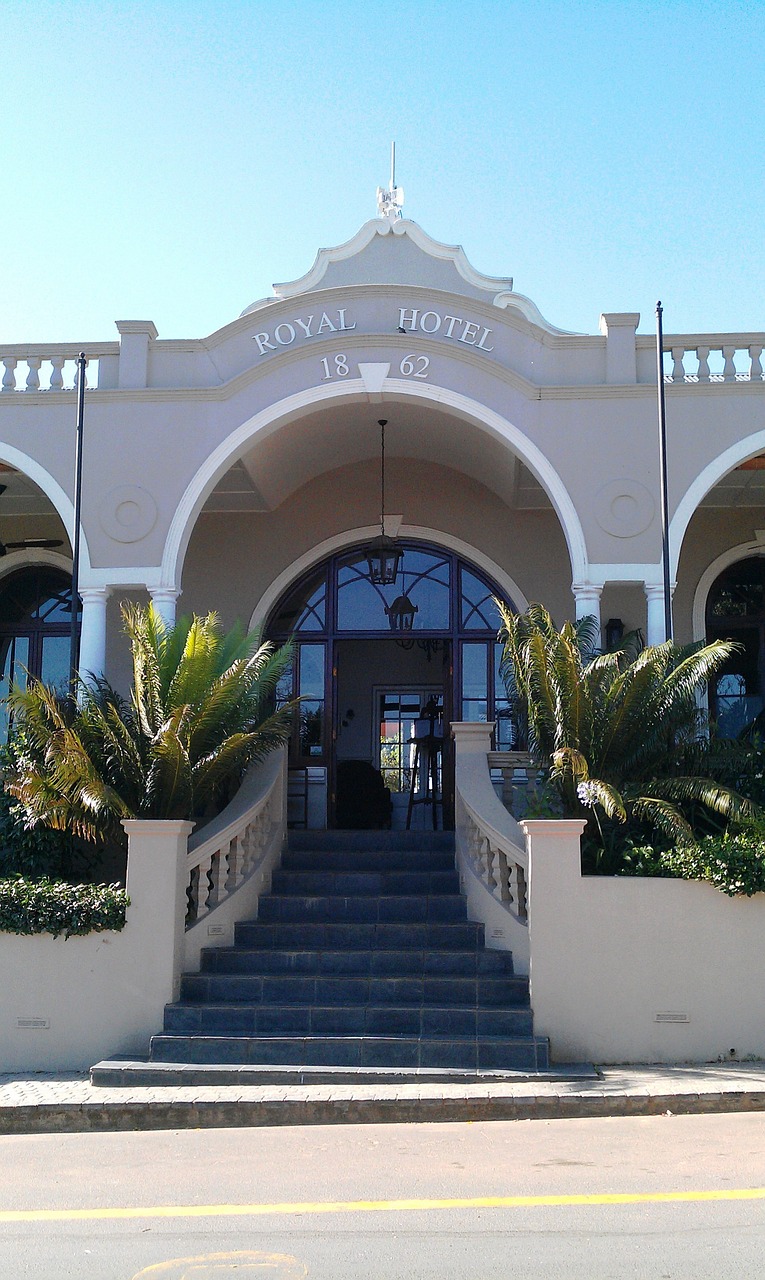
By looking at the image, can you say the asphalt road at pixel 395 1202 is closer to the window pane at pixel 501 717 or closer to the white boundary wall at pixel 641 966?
the white boundary wall at pixel 641 966

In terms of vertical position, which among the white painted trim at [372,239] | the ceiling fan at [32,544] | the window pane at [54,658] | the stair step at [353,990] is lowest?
the stair step at [353,990]

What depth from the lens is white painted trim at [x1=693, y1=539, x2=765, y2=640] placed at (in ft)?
46.3

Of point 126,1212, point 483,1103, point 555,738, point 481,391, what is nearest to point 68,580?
point 481,391

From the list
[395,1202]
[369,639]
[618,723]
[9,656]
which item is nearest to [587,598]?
[618,723]

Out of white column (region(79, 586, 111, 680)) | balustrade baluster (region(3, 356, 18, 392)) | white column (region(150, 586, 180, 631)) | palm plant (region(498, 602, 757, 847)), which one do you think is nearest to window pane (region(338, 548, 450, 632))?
white column (region(150, 586, 180, 631))

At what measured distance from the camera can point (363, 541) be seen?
1448 cm

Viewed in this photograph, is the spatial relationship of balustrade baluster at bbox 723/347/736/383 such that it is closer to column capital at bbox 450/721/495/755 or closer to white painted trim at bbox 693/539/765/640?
white painted trim at bbox 693/539/765/640

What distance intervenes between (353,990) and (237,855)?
1775 millimetres

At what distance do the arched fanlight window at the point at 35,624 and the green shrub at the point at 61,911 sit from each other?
6080 mm

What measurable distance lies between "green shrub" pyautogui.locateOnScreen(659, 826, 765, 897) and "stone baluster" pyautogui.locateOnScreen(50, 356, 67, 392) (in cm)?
744

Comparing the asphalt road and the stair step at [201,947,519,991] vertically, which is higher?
the stair step at [201,947,519,991]

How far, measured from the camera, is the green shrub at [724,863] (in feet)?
29.0

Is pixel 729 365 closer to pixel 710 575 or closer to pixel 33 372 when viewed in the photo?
pixel 710 575

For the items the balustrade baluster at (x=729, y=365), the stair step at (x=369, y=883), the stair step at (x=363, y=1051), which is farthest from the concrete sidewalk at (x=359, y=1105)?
the balustrade baluster at (x=729, y=365)
